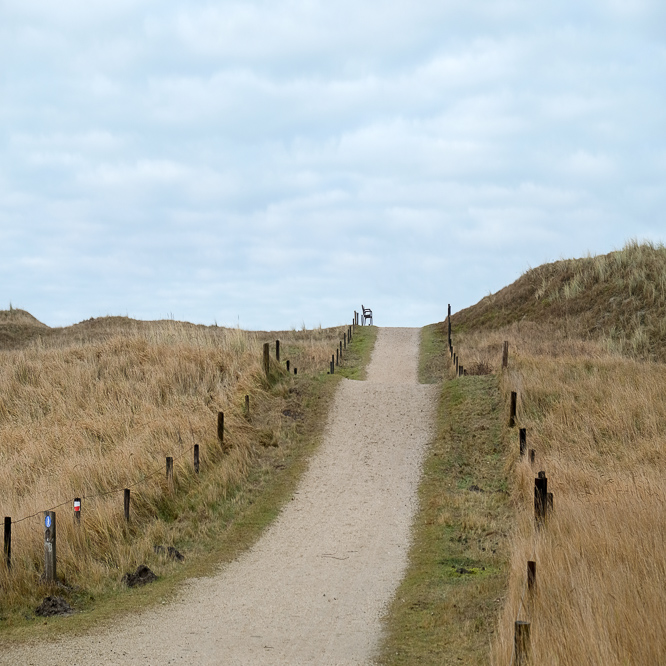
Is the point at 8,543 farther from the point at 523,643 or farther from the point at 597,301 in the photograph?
the point at 597,301

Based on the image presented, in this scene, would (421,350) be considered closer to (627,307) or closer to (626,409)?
(627,307)

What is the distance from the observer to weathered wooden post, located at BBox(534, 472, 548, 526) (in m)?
11.3

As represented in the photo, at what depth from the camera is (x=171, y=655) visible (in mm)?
8836

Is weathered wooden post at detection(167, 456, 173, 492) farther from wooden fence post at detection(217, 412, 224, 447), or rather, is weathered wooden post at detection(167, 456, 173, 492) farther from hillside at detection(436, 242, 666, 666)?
hillside at detection(436, 242, 666, 666)

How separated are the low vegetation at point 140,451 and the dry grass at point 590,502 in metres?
5.67

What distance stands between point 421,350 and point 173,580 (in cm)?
2677

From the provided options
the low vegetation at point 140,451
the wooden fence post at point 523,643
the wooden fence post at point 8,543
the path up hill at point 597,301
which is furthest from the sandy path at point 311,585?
the path up hill at point 597,301

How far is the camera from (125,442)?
17.8 metres

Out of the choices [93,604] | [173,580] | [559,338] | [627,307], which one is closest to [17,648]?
Result: [93,604]

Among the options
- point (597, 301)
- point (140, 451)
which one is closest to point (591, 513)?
point (140, 451)

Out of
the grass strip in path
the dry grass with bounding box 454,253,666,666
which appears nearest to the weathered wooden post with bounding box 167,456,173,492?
the grass strip in path

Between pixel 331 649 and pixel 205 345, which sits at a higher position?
pixel 205 345

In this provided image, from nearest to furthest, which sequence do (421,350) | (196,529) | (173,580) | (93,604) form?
(93,604), (173,580), (196,529), (421,350)

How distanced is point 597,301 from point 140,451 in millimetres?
28106
